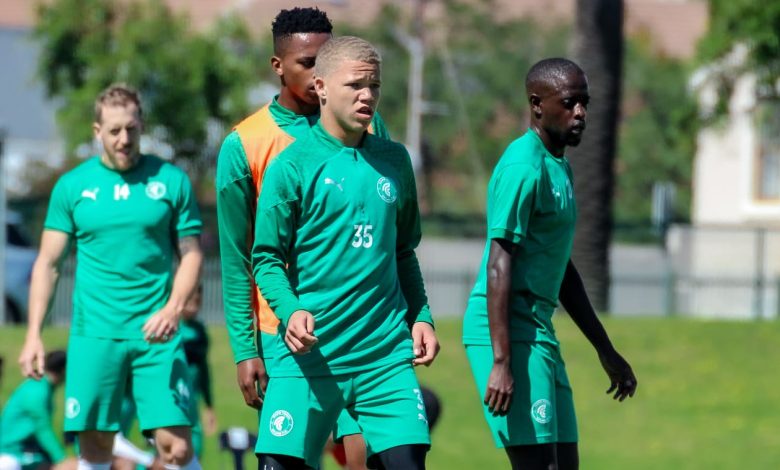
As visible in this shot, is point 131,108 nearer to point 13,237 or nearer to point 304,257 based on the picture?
point 304,257

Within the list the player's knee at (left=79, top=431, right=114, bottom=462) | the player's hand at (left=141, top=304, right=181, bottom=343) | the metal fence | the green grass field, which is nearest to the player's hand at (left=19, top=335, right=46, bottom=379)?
the player's knee at (left=79, top=431, right=114, bottom=462)

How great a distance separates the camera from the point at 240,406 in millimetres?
16203

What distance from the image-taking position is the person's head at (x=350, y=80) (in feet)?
19.2

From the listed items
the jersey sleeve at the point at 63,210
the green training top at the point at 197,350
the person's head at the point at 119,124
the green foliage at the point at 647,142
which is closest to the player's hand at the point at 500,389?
the person's head at the point at 119,124

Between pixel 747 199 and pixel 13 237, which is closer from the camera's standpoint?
pixel 13 237

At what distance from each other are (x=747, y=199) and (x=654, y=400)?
59.2 ft

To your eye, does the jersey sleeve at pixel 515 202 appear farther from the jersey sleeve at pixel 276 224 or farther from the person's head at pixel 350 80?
the jersey sleeve at pixel 276 224

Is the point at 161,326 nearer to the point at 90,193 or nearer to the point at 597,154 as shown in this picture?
the point at 90,193

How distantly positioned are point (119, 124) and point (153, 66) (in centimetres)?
2310

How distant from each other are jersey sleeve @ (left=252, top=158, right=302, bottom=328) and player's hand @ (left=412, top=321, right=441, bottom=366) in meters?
0.53

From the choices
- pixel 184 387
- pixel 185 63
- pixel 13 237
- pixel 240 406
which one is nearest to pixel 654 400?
pixel 240 406

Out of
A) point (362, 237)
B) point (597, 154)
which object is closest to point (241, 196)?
point (362, 237)

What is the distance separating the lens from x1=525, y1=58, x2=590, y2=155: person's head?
6.48 m

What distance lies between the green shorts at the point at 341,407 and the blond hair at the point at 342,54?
1.16 m
